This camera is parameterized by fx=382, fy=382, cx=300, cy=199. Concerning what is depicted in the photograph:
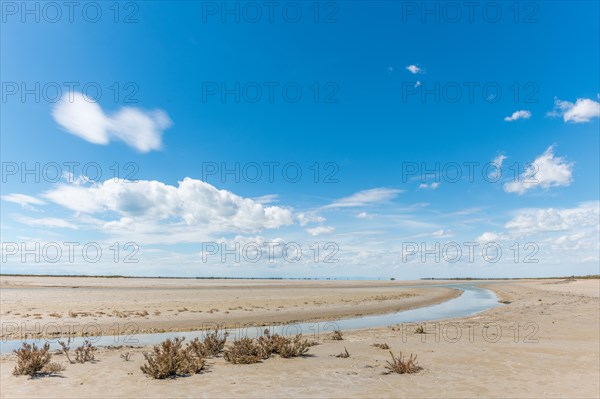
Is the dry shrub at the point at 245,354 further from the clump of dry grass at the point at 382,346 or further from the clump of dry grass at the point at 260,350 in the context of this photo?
the clump of dry grass at the point at 382,346

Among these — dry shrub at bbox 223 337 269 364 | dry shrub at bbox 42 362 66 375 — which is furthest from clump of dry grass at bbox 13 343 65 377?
dry shrub at bbox 223 337 269 364

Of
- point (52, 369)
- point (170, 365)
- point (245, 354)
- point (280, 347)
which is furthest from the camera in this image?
point (280, 347)

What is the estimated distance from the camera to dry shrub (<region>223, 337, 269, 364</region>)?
49.4ft

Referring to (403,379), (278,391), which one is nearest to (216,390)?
(278,391)

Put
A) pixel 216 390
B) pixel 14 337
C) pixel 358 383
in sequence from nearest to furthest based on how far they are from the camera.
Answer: pixel 216 390
pixel 358 383
pixel 14 337

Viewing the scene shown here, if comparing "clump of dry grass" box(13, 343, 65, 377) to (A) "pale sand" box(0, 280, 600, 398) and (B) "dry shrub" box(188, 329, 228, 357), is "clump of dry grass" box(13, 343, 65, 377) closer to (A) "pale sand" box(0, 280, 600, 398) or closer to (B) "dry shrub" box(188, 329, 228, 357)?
(A) "pale sand" box(0, 280, 600, 398)

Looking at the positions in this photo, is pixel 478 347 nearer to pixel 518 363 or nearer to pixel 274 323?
pixel 518 363

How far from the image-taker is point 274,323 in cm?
2934

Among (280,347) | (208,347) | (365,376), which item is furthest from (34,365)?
(365,376)

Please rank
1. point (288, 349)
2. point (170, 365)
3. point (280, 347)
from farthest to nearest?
point (280, 347)
point (288, 349)
point (170, 365)

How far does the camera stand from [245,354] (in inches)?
613

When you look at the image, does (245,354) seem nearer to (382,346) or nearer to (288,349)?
(288,349)

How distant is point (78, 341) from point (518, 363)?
21448mm

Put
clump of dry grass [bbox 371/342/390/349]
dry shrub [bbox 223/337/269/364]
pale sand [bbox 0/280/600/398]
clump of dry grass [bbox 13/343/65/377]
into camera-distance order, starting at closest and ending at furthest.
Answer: pale sand [bbox 0/280/600/398] → clump of dry grass [bbox 13/343/65/377] → dry shrub [bbox 223/337/269/364] → clump of dry grass [bbox 371/342/390/349]
